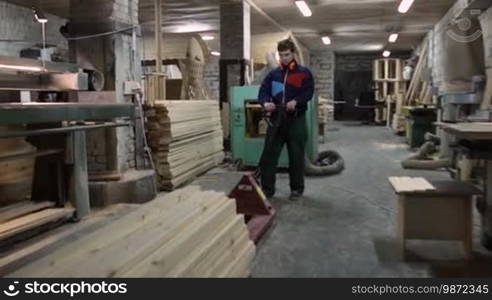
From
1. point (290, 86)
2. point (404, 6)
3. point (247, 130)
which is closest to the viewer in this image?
point (290, 86)

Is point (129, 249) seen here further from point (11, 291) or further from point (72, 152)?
point (72, 152)

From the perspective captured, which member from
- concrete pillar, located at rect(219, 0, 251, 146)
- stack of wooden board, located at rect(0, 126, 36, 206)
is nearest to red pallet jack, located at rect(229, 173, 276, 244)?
stack of wooden board, located at rect(0, 126, 36, 206)

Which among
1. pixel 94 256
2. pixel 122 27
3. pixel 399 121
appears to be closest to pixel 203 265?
pixel 94 256

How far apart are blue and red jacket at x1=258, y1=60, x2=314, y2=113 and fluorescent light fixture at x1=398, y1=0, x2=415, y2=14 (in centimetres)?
447

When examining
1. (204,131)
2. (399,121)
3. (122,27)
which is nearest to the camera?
(122,27)

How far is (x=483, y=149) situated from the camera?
2.89 m

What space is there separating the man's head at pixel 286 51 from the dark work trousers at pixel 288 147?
0.54m

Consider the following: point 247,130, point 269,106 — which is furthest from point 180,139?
point 269,106

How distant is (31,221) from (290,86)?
2672 mm

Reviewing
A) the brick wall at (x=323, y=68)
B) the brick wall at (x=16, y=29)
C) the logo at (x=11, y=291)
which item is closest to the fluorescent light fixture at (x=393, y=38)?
the brick wall at (x=323, y=68)

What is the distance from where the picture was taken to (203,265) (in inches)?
81.3

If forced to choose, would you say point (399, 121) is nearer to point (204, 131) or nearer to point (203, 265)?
point (204, 131)

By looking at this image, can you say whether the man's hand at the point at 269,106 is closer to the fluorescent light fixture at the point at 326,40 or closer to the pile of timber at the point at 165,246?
the pile of timber at the point at 165,246

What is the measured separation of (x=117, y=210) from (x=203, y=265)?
8.25 ft
